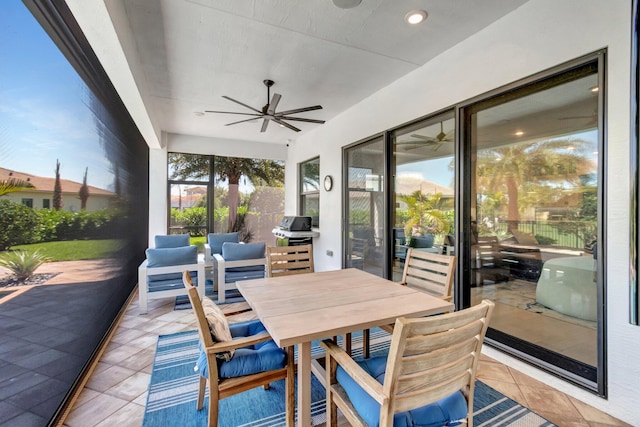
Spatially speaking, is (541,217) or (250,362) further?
(541,217)

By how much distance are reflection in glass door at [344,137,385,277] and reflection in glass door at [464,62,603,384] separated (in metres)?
1.43

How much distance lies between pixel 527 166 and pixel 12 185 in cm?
328

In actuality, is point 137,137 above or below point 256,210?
above

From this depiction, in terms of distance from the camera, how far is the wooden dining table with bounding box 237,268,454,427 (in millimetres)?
1336

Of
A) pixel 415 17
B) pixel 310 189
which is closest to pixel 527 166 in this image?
pixel 415 17

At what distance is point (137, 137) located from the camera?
4719 mm

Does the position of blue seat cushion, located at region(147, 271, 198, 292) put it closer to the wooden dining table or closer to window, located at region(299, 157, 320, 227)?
the wooden dining table

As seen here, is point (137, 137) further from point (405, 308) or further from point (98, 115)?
point (405, 308)

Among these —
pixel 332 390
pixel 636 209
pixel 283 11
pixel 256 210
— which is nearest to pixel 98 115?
pixel 283 11

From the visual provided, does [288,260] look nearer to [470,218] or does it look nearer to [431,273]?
[431,273]

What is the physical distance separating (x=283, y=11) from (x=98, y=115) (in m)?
1.94

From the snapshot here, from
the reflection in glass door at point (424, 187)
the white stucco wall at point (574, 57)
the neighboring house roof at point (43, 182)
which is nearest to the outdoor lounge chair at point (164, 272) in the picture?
the neighboring house roof at point (43, 182)

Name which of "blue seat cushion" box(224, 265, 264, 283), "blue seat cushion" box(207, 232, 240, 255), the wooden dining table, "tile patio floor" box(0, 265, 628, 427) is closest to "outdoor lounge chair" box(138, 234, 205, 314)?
"blue seat cushion" box(224, 265, 264, 283)

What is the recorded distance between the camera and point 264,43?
9.02 ft
